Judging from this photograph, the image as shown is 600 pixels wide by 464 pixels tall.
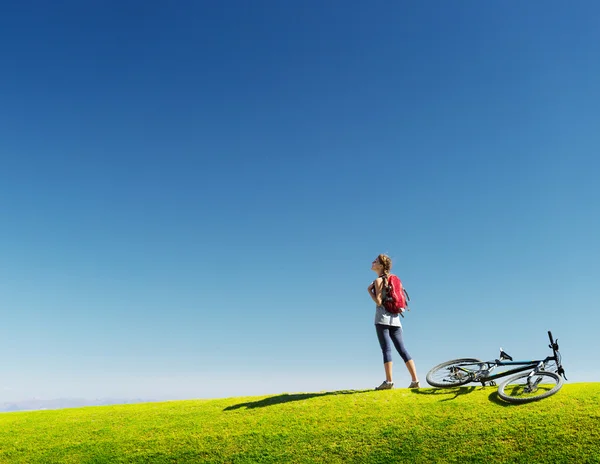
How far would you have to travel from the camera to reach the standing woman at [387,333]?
44.9 ft

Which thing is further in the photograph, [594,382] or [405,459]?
[594,382]

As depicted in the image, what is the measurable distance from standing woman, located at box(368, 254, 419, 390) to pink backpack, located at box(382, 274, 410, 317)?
110mm

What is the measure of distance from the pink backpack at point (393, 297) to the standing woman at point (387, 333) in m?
0.11

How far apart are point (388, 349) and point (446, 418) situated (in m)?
2.81

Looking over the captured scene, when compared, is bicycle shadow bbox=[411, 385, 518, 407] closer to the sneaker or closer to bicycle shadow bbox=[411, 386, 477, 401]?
bicycle shadow bbox=[411, 386, 477, 401]

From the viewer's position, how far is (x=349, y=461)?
33.7ft

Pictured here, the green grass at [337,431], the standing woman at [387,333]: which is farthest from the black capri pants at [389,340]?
the green grass at [337,431]

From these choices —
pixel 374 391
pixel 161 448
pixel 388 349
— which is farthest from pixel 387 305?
pixel 161 448

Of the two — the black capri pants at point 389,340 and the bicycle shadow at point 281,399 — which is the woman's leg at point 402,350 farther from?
the bicycle shadow at point 281,399

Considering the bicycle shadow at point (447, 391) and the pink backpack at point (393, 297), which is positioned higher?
the pink backpack at point (393, 297)

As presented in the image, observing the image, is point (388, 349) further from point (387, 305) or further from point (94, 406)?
point (94, 406)

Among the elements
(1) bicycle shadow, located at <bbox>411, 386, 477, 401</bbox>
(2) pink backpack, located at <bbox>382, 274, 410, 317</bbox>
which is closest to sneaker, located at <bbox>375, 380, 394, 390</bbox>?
(1) bicycle shadow, located at <bbox>411, 386, 477, 401</bbox>

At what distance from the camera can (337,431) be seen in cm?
1138

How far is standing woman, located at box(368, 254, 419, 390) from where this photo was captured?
1368cm
